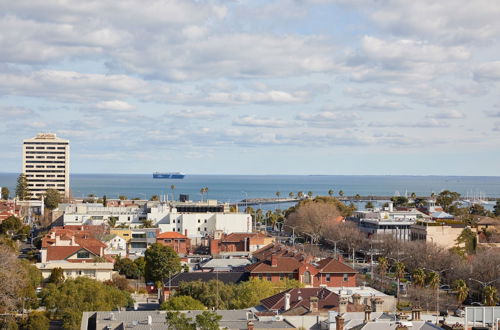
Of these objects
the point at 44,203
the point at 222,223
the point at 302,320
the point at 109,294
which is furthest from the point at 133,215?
the point at 302,320

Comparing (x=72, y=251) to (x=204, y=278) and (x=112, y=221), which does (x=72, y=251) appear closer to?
(x=204, y=278)

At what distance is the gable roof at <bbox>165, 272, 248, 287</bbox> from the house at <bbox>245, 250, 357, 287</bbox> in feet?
7.21

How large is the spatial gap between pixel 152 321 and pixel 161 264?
3836 centimetres

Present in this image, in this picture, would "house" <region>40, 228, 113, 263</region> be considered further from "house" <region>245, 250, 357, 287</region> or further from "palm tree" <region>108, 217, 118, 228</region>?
"palm tree" <region>108, 217, 118, 228</region>

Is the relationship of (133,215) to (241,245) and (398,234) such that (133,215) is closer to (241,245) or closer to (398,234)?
(241,245)

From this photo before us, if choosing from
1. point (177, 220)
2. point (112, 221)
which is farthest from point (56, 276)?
point (177, 220)

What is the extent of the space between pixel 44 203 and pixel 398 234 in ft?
256

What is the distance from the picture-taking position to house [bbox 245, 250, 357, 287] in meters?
82.3

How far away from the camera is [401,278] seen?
306 feet

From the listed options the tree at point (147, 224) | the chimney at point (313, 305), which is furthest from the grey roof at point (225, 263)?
the tree at point (147, 224)

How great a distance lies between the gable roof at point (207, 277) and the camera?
75.9 metres

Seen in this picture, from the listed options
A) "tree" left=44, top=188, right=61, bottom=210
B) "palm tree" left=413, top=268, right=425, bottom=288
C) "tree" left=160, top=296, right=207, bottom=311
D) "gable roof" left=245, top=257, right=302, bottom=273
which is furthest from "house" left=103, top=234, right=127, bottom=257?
"tree" left=44, top=188, right=61, bottom=210

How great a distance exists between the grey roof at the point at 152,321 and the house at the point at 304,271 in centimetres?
2918

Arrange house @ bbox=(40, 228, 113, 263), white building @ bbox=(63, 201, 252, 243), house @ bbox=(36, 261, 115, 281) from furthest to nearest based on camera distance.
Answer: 1. white building @ bbox=(63, 201, 252, 243)
2. house @ bbox=(40, 228, 113, 263)
3. house @ bbox=(36, 261, 115, 281)
